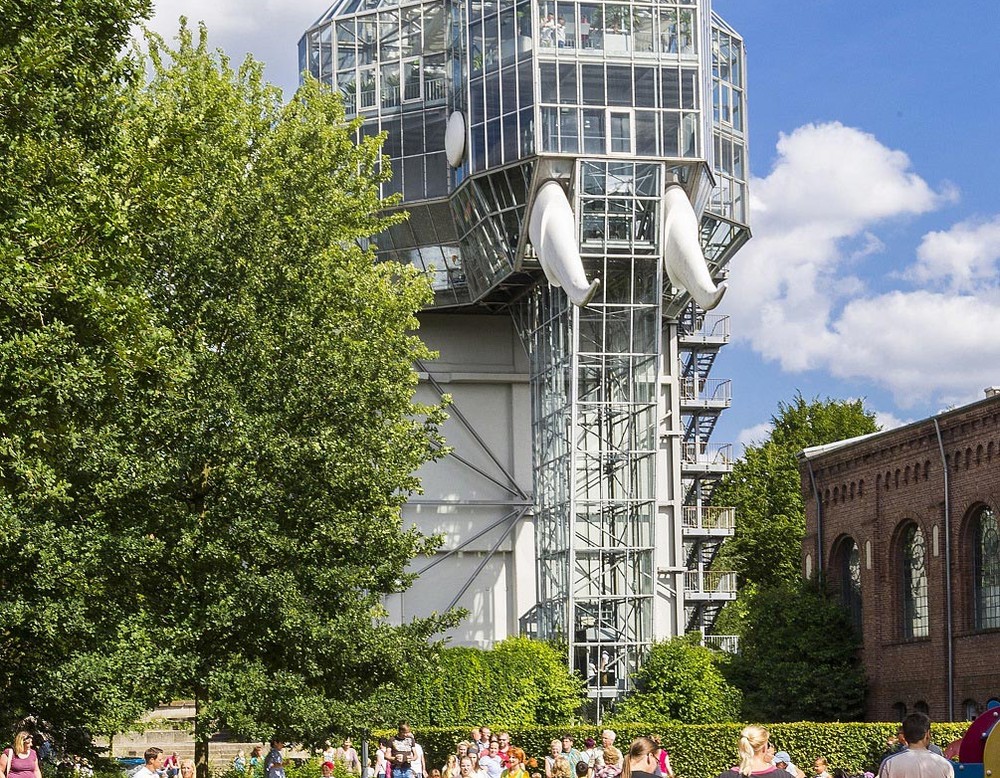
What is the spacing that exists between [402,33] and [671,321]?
583 inches

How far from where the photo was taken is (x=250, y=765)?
3653cm

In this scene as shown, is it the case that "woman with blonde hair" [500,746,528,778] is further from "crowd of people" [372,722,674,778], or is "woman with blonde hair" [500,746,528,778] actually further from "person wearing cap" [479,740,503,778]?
"person wearing cap" [479,740,503,778]

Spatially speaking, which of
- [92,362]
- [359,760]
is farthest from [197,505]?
[359,760]

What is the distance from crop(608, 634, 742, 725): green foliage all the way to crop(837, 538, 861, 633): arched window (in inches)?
174

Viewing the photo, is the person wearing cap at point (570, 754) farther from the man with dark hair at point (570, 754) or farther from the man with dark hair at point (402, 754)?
the man with dark hair at point (402, 754)

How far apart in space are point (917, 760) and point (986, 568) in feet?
109

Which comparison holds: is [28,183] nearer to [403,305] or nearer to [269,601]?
[269,601]

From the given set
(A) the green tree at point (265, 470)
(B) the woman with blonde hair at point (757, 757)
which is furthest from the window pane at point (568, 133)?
(B) the woman with blonde hair at point (757, 757)

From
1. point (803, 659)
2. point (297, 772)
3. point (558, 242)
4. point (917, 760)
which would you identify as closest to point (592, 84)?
point (558, 242)

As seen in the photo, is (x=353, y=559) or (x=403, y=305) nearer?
(x=353, y=559)

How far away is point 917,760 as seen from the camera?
1159 cm

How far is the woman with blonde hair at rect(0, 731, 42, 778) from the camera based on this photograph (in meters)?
20.0

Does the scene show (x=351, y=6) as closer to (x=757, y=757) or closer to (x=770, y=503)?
(x=770, y=503)

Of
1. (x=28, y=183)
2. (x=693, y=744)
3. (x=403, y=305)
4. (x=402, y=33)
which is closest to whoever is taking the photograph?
(x=28, y=183)
